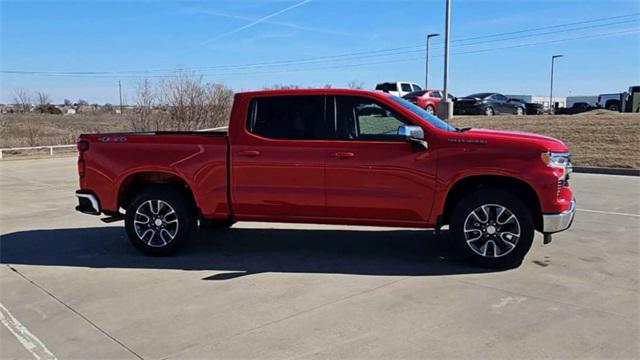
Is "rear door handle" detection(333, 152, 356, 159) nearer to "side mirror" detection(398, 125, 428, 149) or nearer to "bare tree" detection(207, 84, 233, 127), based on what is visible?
"side mirror" detection(398, 125, 428, 149)

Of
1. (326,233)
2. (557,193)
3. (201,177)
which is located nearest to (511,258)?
(557,193)

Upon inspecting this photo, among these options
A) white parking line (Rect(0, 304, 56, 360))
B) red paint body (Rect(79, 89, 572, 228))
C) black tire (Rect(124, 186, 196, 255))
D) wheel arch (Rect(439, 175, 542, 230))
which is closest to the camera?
white parking line (Rect(0, 304, 56, 360))

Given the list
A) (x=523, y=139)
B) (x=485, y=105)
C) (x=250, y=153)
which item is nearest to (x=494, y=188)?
(x=523, y=139)

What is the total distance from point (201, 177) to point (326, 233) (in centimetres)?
215

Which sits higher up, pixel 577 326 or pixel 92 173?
pixel 92 173

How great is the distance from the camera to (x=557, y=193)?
220 inches

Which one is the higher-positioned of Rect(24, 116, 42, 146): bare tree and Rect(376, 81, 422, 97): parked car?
Rect(376, 81, 422, 97): parked car

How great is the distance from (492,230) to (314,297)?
2101 mm

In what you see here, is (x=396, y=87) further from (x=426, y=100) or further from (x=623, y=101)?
(x=623, y=101)

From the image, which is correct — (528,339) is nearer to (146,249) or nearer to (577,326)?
(577,326)

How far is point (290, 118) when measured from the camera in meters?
6.23

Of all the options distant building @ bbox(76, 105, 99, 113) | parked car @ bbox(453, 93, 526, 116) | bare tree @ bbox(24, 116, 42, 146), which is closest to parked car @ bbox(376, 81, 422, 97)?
parked car @ bbox(453, 93, 526, 116)

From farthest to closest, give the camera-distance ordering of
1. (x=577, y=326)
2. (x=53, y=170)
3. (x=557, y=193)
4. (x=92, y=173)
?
(x=53, y=170), (x=92, y=173), (x=557, y=193), (x=577, y=326)

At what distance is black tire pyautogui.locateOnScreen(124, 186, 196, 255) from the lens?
21.1 ft
